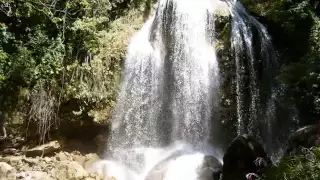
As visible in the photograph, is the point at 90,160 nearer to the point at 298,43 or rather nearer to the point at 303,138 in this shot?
the point at 303,138

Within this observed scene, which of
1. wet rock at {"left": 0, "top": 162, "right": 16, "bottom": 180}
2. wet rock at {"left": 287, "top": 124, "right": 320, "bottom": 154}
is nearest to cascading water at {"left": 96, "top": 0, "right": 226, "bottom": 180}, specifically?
wet rock at {"left": 0, "top": 162, "right": 16, "bottom": 180}

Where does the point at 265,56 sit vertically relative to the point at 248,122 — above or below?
above

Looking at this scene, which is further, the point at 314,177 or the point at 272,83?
the point at 272,83

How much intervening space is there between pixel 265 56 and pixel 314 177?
21.7 feet

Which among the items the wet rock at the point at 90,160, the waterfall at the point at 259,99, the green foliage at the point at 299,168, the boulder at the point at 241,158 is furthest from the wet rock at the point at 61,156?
the green foliage at the point at 299,168

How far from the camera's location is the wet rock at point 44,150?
8.53m

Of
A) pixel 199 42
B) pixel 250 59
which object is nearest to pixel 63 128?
pixel 199 42

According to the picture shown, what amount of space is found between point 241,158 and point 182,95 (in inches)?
132

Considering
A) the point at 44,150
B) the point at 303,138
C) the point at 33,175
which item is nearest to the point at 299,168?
the point at 303,138

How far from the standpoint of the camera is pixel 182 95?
9453 mm

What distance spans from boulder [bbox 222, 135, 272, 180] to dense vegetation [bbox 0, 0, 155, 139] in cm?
372

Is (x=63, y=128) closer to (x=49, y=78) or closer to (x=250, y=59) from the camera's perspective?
(x=49, y=78)

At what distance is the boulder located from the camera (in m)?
6.32

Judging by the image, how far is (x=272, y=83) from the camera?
9570 mm
